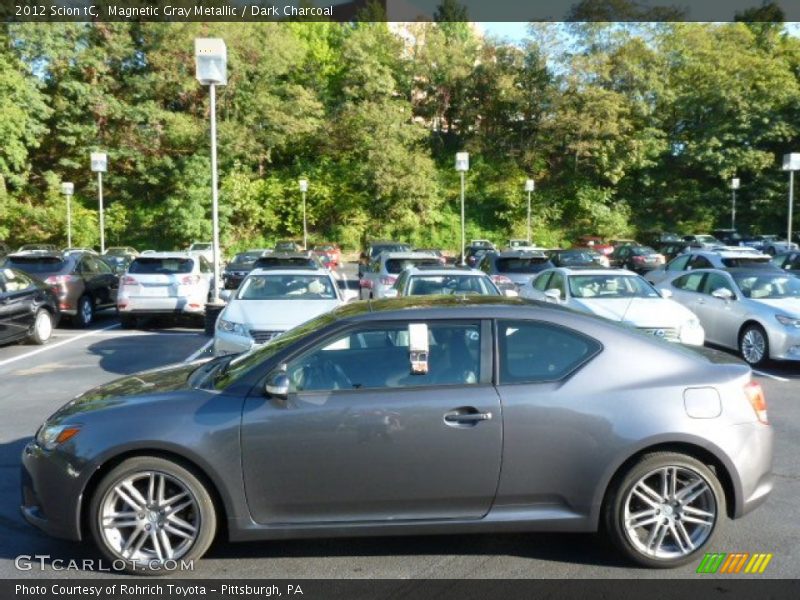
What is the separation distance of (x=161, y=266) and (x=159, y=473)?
39.5ft

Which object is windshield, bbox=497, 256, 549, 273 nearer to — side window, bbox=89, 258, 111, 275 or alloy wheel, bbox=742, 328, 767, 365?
alloy wheel, bbox=742, 328, 767, 365

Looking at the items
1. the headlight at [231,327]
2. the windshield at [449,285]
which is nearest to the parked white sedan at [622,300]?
the windshield at [449,285]

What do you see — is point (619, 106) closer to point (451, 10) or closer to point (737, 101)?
point (737, 101)

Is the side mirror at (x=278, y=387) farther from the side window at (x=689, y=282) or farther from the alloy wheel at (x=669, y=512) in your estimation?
the side window at (x=689, y=282)

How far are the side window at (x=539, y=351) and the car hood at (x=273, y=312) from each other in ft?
17.5

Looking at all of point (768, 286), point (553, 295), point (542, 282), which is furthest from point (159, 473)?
point (768, 286)

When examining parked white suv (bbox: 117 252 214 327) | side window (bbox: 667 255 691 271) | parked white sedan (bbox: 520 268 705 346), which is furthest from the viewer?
side window (bbox: 667 255 691 271)

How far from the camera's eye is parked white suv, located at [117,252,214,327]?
15.2 meters

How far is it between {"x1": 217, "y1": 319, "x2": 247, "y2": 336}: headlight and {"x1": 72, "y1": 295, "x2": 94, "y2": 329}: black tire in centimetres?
764

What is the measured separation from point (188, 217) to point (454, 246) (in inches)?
573

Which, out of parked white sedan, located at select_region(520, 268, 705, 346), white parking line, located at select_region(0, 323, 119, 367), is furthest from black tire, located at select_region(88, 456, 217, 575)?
white parking line, located at select_region(0, 323, 119, 367)

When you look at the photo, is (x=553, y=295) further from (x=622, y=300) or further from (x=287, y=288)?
(x=287, y=288)

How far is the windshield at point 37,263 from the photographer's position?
15970 millimetres

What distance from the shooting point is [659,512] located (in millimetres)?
4484
